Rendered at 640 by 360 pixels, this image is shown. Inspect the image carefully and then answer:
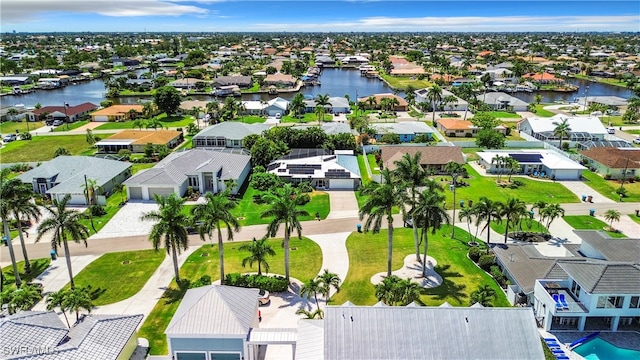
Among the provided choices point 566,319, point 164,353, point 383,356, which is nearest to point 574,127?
point 566,319

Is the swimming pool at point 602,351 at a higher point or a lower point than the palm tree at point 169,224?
lower

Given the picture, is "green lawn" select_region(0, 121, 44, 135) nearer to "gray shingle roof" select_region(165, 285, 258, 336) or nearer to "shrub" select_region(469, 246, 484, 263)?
"gray shingle roof" select_region(165, 285, 258, 336)

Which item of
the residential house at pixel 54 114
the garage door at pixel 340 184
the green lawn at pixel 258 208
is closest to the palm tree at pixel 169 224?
the green lawn at pixel 258 208

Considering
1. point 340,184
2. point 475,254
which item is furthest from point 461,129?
point 475,254

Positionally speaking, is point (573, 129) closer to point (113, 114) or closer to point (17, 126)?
point (113, 114)

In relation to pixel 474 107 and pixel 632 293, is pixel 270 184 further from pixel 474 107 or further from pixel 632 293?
pixel 474 107

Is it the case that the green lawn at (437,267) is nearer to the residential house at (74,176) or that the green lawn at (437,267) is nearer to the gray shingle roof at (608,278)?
the gray shingle roof at (608,278)

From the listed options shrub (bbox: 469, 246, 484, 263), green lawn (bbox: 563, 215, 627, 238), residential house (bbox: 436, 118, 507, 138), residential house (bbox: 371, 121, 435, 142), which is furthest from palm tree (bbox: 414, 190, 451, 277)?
residential house (bbox: 436, 118, 507, 138)

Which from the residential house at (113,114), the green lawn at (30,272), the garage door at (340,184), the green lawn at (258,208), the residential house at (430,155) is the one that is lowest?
the green lawn at (30,272)
